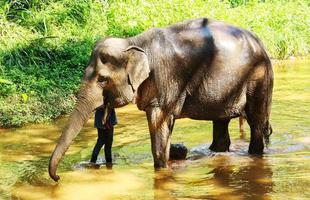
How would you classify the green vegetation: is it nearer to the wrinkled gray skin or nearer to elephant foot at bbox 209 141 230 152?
the wrinkled gray skin

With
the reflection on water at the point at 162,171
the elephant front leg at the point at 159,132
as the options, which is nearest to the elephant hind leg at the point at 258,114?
the reflection on water at the point at 162,171

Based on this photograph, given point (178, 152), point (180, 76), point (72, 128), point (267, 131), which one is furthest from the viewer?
point (267, 131)

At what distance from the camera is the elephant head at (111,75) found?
5.86 metres

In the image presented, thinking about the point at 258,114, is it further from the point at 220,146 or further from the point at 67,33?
the point at 67,33

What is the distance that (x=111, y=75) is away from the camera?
19.5 ft

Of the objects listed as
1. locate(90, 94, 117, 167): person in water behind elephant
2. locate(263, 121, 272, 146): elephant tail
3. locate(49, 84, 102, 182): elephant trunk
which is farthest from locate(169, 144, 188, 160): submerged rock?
locate(49, 84, 102, 182): elephant trunk

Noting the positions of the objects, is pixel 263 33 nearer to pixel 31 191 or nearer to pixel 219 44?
pixel 219 44

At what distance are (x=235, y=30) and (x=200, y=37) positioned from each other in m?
0.47

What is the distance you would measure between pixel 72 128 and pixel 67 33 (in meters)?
6.99

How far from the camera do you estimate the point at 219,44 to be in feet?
21.0

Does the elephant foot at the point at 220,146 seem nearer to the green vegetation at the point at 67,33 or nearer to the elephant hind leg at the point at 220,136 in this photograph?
the elephant hind leg at the point at 220,136

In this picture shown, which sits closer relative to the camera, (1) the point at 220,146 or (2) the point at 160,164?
(2) the point at 160,164

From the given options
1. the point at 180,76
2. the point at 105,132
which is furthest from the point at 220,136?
the point at 105,132

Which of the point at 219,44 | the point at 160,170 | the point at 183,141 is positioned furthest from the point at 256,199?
the point at 183,141
